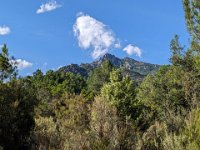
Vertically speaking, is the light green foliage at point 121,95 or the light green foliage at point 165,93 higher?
the light green foliage at point 165,93

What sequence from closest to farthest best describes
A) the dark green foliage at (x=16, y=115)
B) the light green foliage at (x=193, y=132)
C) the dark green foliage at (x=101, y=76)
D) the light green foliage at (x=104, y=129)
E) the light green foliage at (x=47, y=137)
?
1. the light green foliage at (x=193, y=132)
2. the light green foliage at (x=104, y=129)
3. the light green foliage at (x=47, y=137)
4. the dark green foliage at (x=16, y=115)
5. the dark green foliage at (x=101, y=76)

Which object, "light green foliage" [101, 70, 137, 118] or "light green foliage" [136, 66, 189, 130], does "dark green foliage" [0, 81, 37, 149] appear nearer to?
"light green foliage" [101, 70, 137, 118]

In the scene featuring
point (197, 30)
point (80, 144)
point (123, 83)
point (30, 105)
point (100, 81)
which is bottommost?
point (80, 144)

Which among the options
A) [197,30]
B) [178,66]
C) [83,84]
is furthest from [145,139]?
[83,84]

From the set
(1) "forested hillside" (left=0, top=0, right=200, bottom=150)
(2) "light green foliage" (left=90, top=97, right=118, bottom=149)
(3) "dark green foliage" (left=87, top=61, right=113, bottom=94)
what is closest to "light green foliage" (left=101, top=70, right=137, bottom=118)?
(1) "forested hillside" (left=0, top=0, right=200, bottom=150)

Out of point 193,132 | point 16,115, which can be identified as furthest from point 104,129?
point 16,115

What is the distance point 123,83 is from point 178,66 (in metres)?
13.5

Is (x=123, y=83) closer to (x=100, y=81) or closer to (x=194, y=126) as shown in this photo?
(x=194, y=126)

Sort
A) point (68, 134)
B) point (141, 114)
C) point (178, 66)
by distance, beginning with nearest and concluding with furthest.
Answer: point (68, 134), point (141, 114), point (178, 66)

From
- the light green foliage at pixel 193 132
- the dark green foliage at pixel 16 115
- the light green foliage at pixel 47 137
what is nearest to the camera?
the light green foliage at pixel 193 132

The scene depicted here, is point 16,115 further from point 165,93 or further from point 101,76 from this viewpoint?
point 101,76

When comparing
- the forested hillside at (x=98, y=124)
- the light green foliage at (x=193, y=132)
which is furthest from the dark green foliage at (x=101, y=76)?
the light green foliage at (x=193, y=132)

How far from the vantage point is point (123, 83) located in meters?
36.8

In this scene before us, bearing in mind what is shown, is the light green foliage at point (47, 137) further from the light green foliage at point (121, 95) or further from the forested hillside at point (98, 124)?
the light green foliage at point (121, 95)
